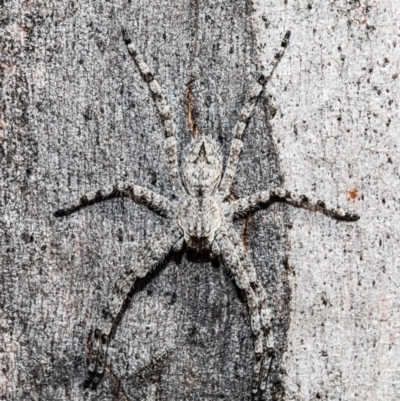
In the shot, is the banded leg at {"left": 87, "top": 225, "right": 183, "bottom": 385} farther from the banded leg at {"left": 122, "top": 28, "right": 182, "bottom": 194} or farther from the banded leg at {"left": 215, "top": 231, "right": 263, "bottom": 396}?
the banded leg at {"left": 122, "top": 28, "right": 182, "bottom": 194}

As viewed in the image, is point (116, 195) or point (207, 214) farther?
point (207, 214)

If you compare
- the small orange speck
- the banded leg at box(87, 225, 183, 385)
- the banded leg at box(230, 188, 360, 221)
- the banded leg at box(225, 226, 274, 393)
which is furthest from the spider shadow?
the small orange speck

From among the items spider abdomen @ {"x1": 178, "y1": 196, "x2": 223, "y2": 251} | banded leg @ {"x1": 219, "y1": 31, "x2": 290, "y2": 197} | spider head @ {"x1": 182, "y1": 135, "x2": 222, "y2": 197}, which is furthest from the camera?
spider abdomen @ {"x1": 178, "y1": 196, "x2": 223, "y2": 251}

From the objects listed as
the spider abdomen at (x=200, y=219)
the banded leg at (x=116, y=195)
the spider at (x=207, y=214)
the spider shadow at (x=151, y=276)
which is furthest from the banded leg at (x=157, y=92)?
the spider shadow at (x=151, y=276)

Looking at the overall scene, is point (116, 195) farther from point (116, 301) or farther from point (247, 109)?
point (247, 109)

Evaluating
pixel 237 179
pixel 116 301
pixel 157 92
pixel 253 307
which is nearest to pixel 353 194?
pixel 237 179

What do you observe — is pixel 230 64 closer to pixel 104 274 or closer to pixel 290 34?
pixel 290 34
